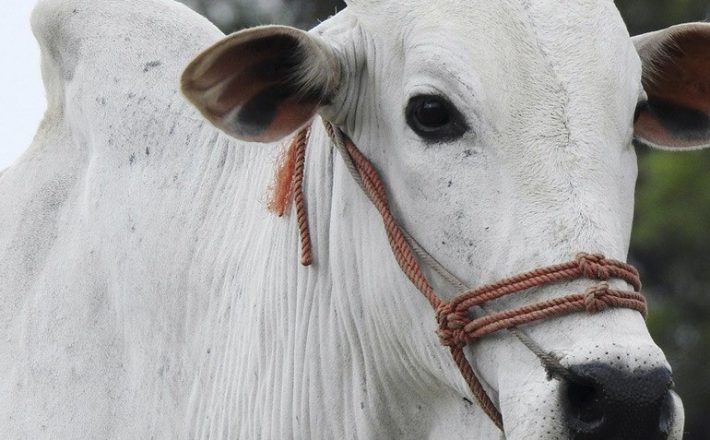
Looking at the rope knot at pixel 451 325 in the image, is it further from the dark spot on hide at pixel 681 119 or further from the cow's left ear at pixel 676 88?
the dark spot on hide at pixel 681 119

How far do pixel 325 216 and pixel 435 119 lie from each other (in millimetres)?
648

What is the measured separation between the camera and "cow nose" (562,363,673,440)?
12.3 feet

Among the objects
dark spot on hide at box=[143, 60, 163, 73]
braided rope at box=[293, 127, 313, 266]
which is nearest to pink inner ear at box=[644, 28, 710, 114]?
braided rope at box=[293, 127, 313, 266]

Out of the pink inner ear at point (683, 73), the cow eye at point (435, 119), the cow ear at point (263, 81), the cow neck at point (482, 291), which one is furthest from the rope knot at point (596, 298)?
the pink inner ear at point (683, 73)

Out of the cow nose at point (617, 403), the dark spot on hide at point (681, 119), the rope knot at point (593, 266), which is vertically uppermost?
the rope knot at point (593, 266)

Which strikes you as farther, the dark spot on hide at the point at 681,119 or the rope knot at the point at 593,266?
the dark spot on hide at the point at 681,119

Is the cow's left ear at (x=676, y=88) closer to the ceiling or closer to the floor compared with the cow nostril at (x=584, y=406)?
closer to the floor

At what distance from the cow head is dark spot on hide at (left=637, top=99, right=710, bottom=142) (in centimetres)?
61

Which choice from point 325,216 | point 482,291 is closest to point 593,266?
point 482,291

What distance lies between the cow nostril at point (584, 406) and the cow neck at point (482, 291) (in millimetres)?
47

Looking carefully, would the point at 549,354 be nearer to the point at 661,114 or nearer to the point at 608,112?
the point at 608,112

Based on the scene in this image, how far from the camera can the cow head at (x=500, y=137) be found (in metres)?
3.84

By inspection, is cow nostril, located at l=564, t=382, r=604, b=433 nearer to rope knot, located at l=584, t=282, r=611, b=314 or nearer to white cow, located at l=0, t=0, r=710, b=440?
white cow, located at l=0, t=0, r=710, b=440

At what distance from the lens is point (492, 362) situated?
4.10 metres
